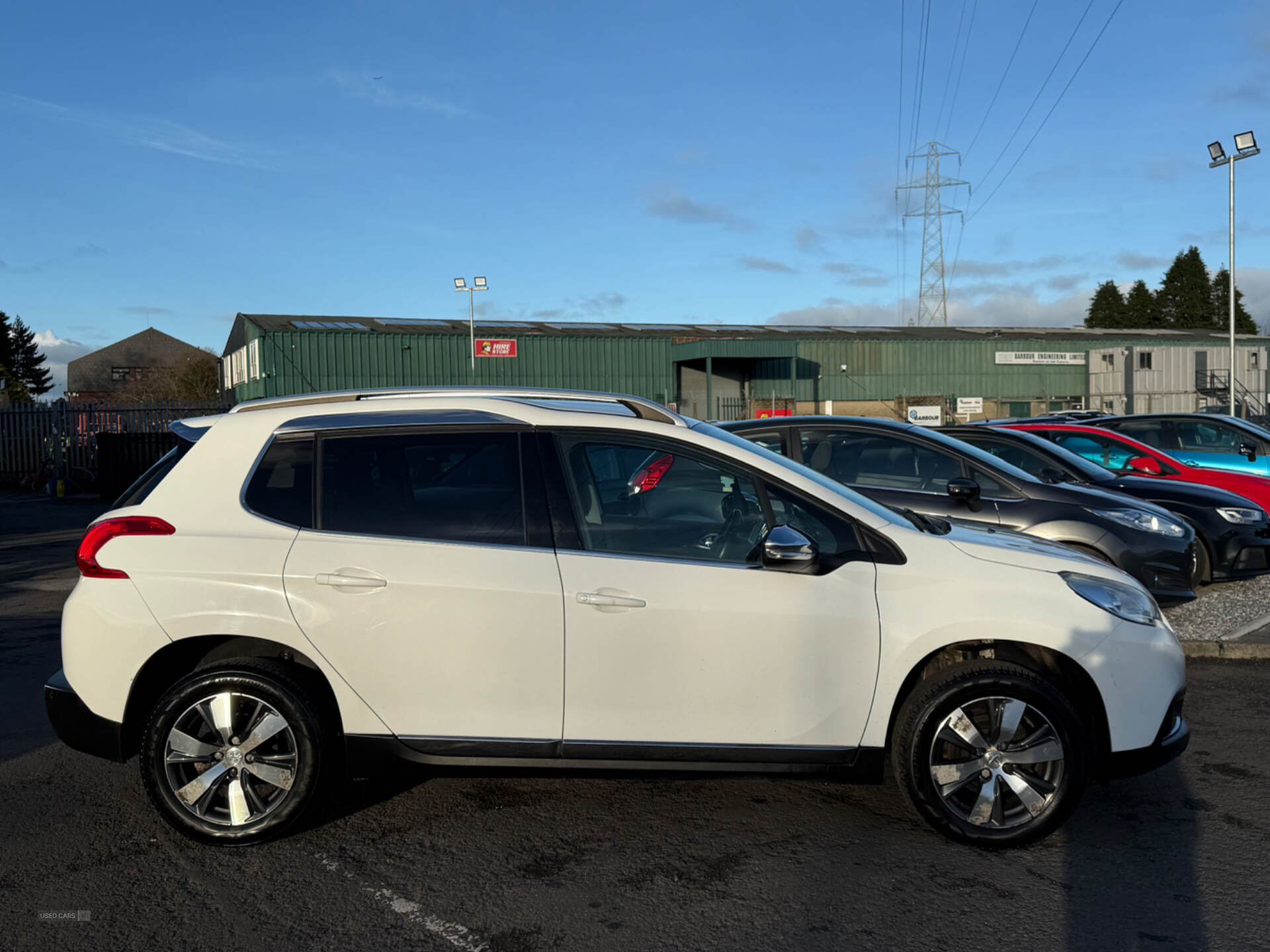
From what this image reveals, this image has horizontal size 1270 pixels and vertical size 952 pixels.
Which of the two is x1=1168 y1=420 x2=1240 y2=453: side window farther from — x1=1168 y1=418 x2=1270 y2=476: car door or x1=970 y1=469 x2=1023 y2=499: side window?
x1=970 y1=469 x2=1023 y2=499: side window

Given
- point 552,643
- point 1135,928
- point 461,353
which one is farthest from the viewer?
point 461,353

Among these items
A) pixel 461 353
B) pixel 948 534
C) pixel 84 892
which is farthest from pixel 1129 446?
pixel 461 353

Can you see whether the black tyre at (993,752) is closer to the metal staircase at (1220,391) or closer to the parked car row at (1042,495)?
the parked car row at (1042,495)

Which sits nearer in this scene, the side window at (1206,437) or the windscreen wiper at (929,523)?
the windscreen wiper at (929,523)

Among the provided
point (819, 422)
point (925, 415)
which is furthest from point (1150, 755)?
point (925, 415)

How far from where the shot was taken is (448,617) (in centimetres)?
382

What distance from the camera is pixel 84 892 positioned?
3594mm

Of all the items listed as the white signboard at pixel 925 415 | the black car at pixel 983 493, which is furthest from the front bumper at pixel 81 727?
the white signboard at pixel 925 415

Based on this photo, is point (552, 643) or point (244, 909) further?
point (552, 643)

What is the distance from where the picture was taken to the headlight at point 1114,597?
393 centimetres

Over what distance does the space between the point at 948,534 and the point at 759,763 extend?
119 cm

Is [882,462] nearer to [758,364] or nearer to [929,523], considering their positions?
[929,523]

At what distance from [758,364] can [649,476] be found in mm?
44737

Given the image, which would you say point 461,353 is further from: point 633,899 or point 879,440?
point 633,899
